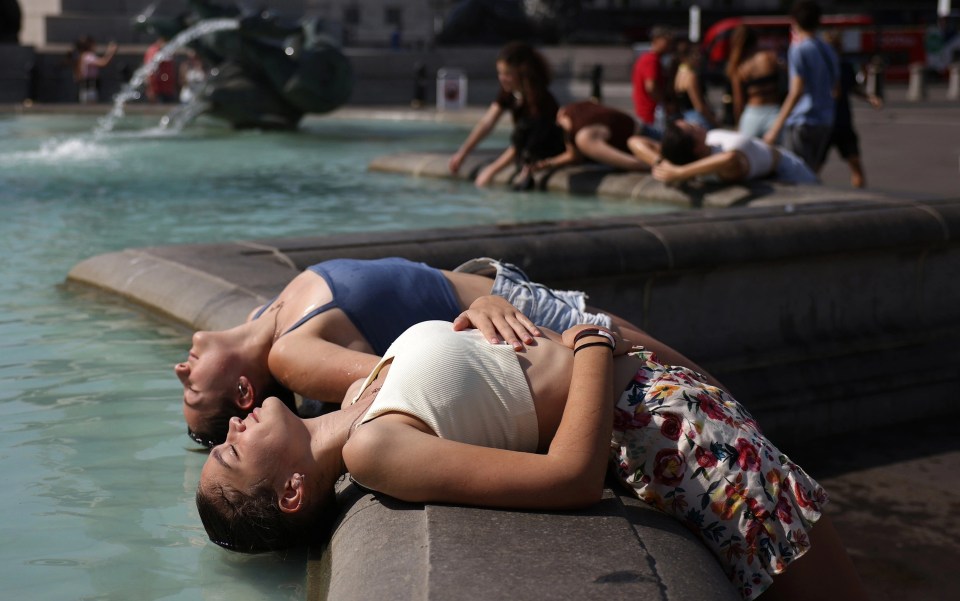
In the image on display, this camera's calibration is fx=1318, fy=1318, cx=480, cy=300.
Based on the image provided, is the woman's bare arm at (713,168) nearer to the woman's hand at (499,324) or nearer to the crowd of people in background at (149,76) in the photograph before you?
the woman's hand at (499,324)

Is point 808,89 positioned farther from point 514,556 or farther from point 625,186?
point 514,556

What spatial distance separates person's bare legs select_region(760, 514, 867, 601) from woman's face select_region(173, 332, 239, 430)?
63.4 inches

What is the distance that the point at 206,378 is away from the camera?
3.74 m

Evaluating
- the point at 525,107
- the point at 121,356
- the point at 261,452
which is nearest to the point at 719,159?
the point at 525,107

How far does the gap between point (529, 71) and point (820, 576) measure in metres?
7.12

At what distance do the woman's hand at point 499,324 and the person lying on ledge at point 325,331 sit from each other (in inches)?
17.3

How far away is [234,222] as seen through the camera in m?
8.41

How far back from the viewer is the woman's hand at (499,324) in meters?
3.08

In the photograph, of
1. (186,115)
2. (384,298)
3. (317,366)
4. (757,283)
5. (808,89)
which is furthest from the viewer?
(186,115)

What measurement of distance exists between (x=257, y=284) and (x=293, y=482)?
204 cm

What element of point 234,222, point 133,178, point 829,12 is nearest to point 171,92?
point 133,178

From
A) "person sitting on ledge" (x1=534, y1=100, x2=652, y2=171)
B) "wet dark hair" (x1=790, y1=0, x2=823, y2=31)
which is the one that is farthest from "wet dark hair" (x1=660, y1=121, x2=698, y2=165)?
"wet dark hair" (x1=790, y1=0, x2=823, y2=31)

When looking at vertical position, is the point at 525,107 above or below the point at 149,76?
above

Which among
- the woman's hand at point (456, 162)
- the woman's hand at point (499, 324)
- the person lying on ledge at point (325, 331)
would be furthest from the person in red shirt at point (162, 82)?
the woman's hand at point (499, 324)
